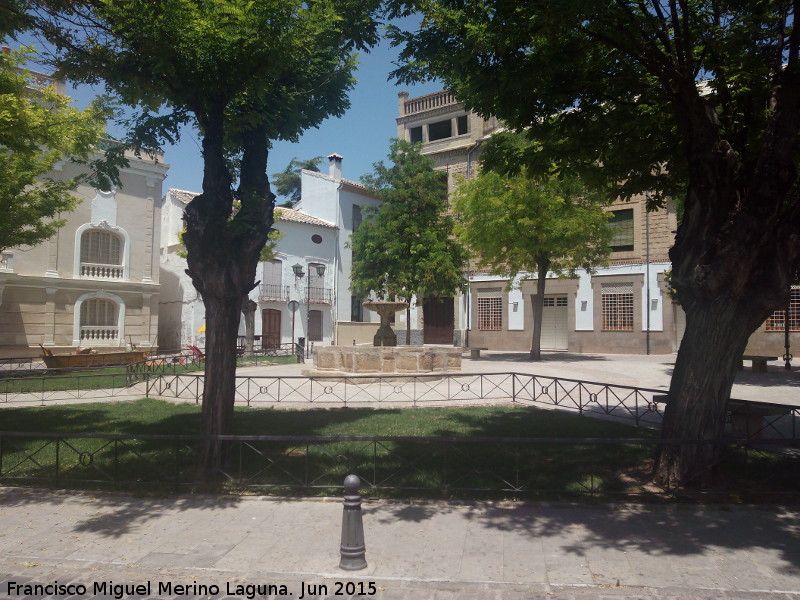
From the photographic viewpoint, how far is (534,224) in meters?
21.2

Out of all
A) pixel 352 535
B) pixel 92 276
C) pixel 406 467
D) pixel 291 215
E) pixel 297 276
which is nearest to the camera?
pixel 352 535

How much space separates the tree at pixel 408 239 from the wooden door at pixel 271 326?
6.34m

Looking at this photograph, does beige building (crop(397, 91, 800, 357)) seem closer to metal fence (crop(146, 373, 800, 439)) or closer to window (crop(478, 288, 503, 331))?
window (crop(478, 288, 503, 331))

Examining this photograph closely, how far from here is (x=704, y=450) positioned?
6418 mm

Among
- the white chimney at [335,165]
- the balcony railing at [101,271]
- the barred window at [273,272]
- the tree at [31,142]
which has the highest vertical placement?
the white chimney at [335,165]

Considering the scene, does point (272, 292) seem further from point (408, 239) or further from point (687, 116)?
point (687, 116)

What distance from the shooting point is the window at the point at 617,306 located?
1022 inches

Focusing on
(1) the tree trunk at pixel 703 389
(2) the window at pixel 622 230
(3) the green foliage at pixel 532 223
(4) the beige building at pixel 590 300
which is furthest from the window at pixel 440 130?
(1) the tree trunk at pixel 703 389

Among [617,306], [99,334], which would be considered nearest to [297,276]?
[99,334]

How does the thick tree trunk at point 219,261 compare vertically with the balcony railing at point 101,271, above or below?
below

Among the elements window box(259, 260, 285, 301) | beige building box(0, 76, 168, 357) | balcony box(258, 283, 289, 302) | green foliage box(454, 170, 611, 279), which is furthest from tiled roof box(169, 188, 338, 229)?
green foliage box(454, 170, 611, 279)

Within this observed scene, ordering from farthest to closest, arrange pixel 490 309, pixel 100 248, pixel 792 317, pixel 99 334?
pixel 490 309 < pixel 100 248 < pixel 99 334 < pixel 792 317

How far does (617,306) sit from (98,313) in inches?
917

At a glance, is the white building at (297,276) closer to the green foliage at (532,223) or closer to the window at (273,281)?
the window at (273,281)
